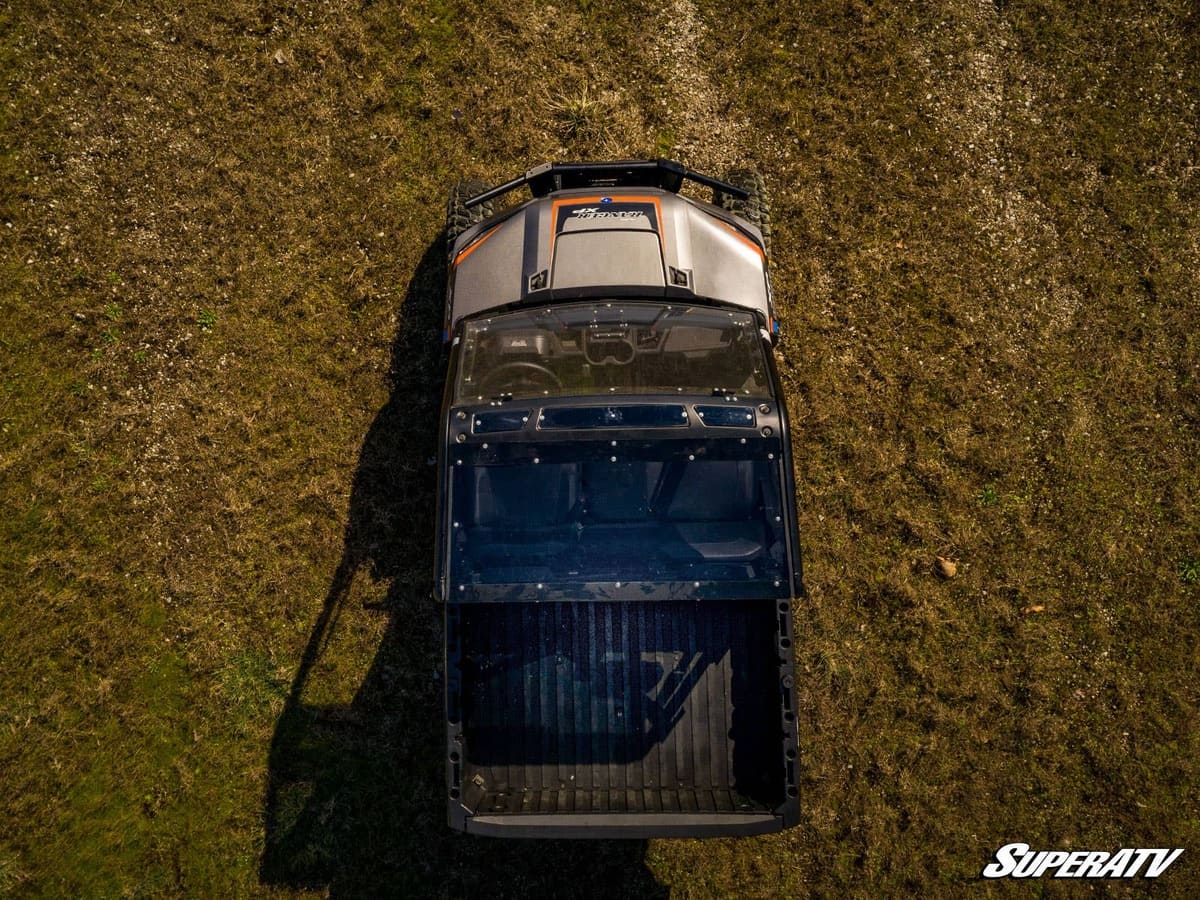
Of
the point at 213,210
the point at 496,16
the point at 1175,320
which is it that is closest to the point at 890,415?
the point at 1175,320

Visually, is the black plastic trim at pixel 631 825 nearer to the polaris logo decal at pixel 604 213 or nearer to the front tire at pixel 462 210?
the polaris logo decal at pixel 604 213

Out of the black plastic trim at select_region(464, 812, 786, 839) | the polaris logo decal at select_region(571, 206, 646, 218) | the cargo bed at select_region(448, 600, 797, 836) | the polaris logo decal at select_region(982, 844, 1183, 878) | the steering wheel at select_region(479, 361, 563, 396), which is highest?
the polaris logo decal at select_region(571, 206, 646, 218)

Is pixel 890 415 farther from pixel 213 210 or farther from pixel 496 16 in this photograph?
pixel 213 210

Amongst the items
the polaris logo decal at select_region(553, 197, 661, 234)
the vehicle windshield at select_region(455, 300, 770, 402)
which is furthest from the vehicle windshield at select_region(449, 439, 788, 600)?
the polaris logo decal at select_region(553, 197, 661, 234)

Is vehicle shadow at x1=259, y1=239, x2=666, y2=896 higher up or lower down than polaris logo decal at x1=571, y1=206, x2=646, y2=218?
lower down

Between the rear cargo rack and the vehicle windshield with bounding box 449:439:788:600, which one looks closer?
the vehicle windshield with bounding box 449:439:788:600

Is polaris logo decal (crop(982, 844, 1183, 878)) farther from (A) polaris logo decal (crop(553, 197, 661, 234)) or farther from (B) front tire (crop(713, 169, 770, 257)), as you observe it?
(A) polaris logo decal (crop(553, 197, 661, 234))

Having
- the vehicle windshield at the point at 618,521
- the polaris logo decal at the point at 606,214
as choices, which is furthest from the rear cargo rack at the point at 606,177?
the vehicle windshield at the point at 618,521

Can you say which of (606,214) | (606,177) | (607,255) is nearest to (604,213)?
(606,214)
